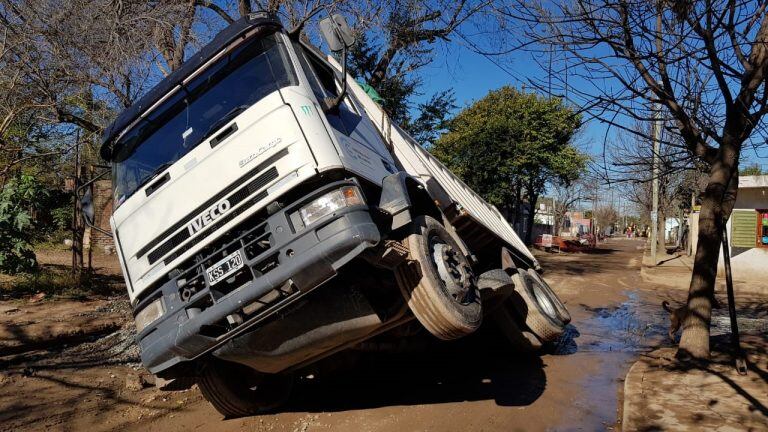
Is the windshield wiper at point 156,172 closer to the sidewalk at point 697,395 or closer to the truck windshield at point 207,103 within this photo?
the truck windshield at point 207,103

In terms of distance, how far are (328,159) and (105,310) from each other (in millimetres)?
6952

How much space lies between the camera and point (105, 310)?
8.70m

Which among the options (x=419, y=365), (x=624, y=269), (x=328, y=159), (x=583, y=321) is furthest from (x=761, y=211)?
(x=328, y=159)

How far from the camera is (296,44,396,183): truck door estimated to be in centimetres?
389

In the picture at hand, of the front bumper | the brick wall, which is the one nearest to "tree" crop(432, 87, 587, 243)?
the brick wall

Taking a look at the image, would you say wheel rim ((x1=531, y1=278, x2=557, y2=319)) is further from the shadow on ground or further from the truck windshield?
the truck windshield

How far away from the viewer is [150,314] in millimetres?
3838

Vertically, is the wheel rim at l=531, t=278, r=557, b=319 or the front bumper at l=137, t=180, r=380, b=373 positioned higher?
the front bumper at l=137, t=180, r=380, b=373

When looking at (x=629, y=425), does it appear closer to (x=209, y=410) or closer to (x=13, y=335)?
(x=209, y=410)

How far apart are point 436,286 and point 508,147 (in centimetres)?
2117

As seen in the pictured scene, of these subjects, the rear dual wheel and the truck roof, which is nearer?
the truck roof

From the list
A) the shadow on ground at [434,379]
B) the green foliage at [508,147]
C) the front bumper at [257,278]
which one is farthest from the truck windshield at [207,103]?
the green foliage at [508,147]

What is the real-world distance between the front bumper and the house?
17097mm

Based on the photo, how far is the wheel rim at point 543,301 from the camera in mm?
6859
